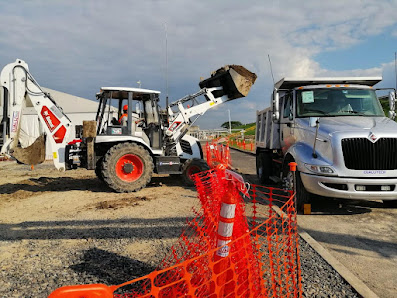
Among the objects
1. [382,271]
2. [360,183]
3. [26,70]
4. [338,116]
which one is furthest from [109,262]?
[26,70]

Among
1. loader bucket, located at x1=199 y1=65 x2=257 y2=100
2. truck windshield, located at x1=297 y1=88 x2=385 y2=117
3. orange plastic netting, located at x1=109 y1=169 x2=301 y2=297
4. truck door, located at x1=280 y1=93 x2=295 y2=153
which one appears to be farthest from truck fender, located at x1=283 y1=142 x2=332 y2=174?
loader bucket, located at x1=199 y1=65 x2=257 y2=100

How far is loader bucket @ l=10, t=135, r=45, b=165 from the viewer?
7.55 meters

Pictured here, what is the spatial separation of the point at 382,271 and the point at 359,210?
268 centimetres

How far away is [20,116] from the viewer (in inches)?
296

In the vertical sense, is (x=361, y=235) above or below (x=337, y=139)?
below

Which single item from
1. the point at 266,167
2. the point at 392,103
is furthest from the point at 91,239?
the point at 392,103

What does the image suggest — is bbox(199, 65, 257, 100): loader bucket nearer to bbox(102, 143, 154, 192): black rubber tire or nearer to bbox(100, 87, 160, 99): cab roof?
bbox(100, 87, 160, 99): cab roof

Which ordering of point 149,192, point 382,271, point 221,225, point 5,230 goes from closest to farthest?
point 221,225 < point 382,271 < point 5,230 < point 149,192

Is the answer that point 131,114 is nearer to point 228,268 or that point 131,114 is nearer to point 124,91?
point 124,91

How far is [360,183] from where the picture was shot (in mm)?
4980

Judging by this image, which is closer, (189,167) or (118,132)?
(118,132)

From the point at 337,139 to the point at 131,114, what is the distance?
5424mm

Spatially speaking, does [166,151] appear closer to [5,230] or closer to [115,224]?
[115,224]

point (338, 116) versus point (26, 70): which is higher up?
point (26, 70)
